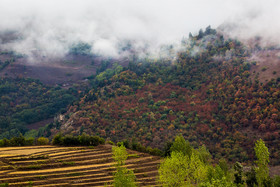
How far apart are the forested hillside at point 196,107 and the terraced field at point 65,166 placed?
48.4m

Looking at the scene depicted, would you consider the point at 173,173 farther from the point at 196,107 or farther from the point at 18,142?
the point at 196,107

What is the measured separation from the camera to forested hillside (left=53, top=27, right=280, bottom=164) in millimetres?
124125

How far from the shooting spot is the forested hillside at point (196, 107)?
4887 inches

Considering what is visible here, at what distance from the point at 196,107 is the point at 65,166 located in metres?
103

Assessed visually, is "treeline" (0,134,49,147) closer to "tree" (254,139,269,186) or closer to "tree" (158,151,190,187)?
"tree" (158,151,190,187)

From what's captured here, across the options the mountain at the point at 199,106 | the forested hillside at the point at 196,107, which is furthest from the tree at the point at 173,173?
the forested hillside at the point at 196,107

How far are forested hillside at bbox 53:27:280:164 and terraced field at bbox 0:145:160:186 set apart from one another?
48.4 m

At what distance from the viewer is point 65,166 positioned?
2761 inches

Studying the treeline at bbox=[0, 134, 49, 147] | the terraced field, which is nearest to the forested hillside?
the treeline at bbox=[0, 134, 49, 147]

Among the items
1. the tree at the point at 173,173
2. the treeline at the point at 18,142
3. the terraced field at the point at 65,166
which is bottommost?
the terraced field at the point at 65,166

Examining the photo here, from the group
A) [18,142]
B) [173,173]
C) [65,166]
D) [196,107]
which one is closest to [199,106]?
[196,107]

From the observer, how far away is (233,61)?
17338 centimetres

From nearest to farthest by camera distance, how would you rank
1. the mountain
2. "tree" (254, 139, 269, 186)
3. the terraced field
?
"tree" (254, 139, 269, 186) → the terraced field → the mountain

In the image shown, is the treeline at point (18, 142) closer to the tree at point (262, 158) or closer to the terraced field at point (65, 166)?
the terraced field at point (65, 166)
